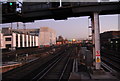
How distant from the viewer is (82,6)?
45.5ft

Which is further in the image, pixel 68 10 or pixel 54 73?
pixel 54 73

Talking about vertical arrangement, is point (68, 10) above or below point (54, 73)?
above

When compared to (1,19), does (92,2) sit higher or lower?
higher

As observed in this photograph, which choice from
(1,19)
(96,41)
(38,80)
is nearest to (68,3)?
(96,41)

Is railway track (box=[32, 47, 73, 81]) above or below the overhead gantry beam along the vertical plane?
below

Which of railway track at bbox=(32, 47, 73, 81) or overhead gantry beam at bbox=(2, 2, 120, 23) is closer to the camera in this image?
overhead gantry beam at bbox=(2, 2, 120, 23)

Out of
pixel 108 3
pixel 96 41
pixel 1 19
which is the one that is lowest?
pixel 96 41

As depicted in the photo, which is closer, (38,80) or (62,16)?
(62,16)

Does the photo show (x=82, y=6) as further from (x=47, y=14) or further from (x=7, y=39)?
(x=7, y=39)

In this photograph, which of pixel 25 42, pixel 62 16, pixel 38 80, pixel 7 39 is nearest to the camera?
pixel 62 16

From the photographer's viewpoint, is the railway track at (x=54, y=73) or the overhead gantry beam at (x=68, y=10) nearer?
the overhead gantry beam at (x=68, y=10)

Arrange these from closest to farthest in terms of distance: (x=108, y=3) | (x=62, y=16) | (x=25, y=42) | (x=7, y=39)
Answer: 1. (x=108, y=3)
2. (x=62, y=16)
3. (x=7, y=39)
4. (x=25, y=42)

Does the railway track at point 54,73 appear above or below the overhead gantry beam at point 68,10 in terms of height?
below

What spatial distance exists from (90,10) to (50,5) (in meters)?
3.91
